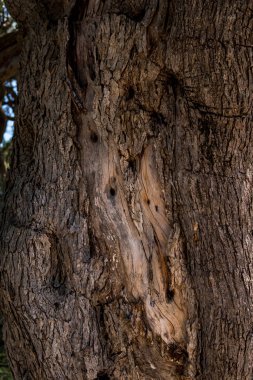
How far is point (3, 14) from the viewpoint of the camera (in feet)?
19.5

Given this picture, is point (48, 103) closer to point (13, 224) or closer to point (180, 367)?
point (13, 224)

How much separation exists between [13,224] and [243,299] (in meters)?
1.37

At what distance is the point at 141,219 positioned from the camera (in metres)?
3.25

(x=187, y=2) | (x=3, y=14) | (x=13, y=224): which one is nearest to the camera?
(x=187, y=2)

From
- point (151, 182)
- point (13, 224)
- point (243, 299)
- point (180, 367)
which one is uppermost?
point (151, 182)

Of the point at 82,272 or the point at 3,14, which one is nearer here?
the point at 82,272

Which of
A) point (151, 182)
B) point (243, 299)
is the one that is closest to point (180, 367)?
point (243, 299)

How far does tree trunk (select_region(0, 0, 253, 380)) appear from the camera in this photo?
3166mm

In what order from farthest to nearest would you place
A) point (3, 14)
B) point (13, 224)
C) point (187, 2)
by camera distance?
point (3, 14) → point (13, 224) → point (187, 2)

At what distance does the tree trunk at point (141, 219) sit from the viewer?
317 centimetres

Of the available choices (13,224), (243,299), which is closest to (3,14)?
(13,224)

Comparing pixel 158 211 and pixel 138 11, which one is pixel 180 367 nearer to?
pixel 158 211

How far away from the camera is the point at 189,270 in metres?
3.25

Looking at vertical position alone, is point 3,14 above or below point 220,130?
above
